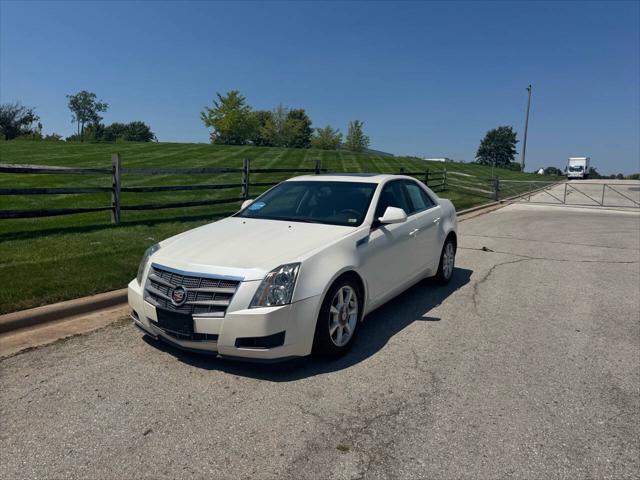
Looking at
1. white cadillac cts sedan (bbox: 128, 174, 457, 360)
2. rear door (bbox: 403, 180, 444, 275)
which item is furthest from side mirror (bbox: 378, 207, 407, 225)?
rear door (bbox: 403, 180, 444, 275)

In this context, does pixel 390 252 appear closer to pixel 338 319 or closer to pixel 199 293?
pixel 338 319

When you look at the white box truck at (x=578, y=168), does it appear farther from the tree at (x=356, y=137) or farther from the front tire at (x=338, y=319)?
the front tire at (x=338, y=319)

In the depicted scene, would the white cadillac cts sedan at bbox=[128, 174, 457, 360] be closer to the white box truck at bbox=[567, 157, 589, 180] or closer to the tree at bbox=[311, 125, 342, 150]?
the white box truck at bbox=[567, 157, 589, 180]

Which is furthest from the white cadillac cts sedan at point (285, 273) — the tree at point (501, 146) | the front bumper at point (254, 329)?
the tree at point (501, 146)

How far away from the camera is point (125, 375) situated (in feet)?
11.9

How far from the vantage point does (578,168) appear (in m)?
54.4

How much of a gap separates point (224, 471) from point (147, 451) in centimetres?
51

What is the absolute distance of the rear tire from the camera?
625 centimetres

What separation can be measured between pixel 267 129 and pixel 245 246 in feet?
244

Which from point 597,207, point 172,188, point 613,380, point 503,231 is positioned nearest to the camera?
point 613,380

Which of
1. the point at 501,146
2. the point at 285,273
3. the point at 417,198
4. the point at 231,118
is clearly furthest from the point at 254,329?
the point at 501,146

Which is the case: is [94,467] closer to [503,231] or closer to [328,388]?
[328,388]

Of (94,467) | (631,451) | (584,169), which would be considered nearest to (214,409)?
(94,467)

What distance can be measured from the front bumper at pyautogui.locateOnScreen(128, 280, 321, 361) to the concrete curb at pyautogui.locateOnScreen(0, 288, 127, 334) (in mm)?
1827
